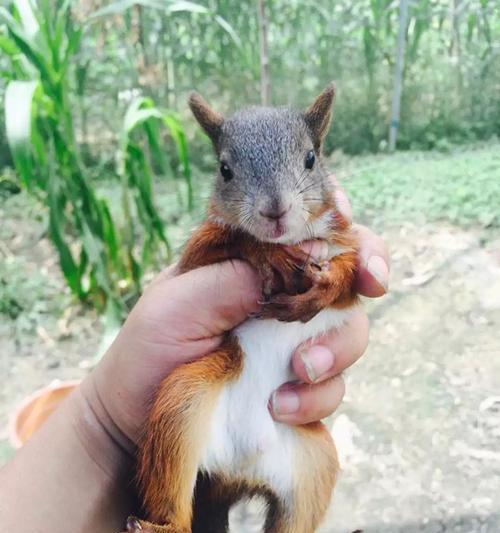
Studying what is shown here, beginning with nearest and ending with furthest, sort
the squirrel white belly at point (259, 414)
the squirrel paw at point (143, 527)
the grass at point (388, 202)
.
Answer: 1. the squirrel paw at point (143, 527)
2. the squirrel white belly at point (259, 414)
3. the grass at point (388, 202)

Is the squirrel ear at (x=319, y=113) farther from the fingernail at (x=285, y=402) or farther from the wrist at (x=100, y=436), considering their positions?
the wrist at (x=100, y=436)

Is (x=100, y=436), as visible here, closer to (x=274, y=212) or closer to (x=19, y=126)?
(x=274, y=212)

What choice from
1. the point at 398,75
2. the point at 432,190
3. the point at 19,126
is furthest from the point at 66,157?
the point at 398,75

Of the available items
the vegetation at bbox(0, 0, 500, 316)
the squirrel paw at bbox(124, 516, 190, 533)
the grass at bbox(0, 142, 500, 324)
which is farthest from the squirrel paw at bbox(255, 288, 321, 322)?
the vegetation at bbox(0, 0, 500, 316)

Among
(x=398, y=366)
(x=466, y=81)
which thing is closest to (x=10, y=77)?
(x=398, y=366)

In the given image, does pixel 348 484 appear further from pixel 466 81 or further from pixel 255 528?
pixel 466 81

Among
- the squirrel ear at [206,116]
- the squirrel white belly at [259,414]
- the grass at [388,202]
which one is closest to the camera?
the squirrel white belly at [259,414]

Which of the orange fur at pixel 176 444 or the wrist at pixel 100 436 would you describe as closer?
the orange fur at pixel 176 444

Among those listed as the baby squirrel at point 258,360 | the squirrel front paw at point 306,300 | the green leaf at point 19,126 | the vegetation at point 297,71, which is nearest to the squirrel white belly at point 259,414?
the baby squirrel at point 258,360
